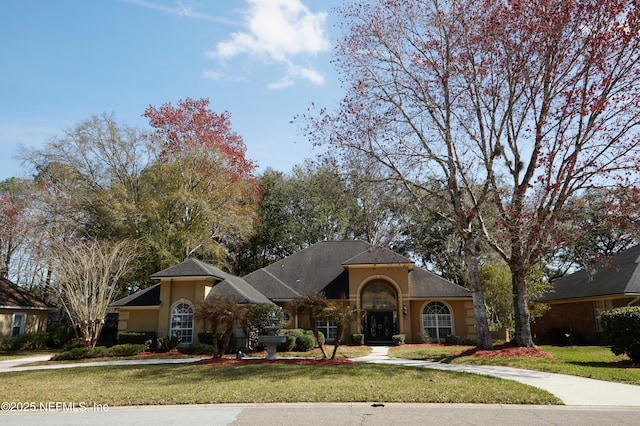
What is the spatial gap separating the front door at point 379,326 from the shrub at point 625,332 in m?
14.0

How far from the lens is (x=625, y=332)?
13.8m

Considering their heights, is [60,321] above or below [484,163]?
below

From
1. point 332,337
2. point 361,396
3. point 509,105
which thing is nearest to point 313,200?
point 332,337

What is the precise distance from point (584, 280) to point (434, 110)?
55.2 feet

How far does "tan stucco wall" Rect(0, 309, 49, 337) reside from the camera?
83.7 feet

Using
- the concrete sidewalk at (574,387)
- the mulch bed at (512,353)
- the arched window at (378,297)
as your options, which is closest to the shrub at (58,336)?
the arched window at (378,297)

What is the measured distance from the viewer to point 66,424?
24.5 ft

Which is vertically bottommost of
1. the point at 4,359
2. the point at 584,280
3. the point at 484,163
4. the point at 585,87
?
the point at 4,359

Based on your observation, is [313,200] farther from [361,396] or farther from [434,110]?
[361,396]

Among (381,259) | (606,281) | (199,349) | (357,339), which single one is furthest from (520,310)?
(199,349)

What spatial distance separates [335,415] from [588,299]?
22785mm

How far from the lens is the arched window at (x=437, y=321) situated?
85.3ft

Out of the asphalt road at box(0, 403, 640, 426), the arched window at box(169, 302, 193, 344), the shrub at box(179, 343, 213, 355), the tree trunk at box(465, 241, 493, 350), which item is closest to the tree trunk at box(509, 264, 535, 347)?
the tree trunk at box(465, 241, 493, 350)

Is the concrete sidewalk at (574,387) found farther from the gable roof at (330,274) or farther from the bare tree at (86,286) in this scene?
the bare tree at (86,286)
